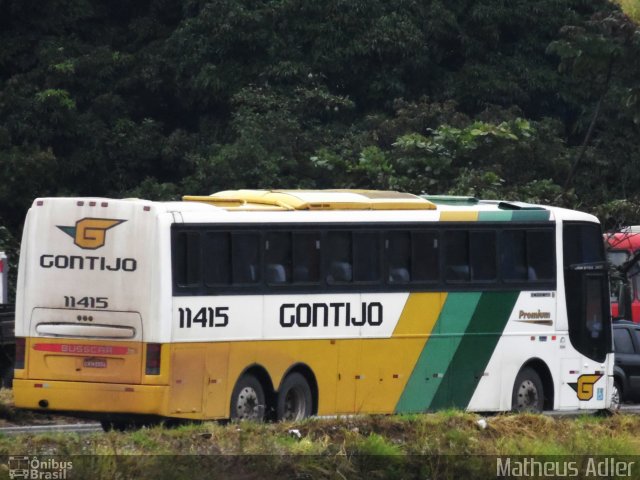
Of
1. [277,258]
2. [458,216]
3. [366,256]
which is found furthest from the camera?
[458,216]

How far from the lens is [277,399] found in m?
17.8

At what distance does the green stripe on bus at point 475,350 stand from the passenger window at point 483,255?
0.26 meters

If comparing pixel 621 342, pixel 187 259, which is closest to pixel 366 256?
pixel 187 259

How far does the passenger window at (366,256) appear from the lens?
1880cm

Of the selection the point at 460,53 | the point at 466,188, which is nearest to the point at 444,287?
the point at 466,188

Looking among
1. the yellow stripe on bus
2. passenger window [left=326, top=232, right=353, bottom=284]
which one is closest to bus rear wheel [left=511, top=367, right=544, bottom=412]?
the yellow stripe on bus

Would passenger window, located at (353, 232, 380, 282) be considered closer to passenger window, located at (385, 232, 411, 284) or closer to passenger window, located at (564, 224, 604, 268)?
passenger window, located at (385, 232, 411, 284)

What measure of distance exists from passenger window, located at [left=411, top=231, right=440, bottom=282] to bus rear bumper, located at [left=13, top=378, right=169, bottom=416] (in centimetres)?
432

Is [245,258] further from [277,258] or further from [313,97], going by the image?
[313,97]

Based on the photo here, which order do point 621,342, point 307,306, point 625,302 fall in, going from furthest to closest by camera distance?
point 621,342, point 625,302, point 307,306

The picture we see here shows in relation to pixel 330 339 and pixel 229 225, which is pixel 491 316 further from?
pixel 229 225

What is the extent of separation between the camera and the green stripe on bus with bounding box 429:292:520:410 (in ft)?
64.7

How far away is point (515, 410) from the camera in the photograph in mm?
20312

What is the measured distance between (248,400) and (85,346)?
2.06 meters
